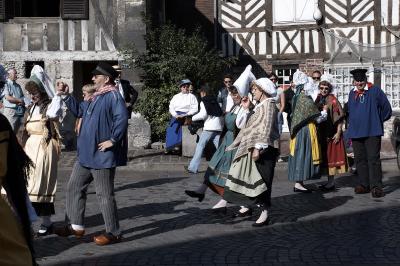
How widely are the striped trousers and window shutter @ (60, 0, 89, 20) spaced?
384 inches

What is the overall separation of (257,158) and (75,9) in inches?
384

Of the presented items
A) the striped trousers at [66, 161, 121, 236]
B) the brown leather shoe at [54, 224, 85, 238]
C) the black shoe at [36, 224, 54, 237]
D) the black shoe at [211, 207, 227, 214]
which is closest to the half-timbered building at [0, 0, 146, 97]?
the black shoe at [211, 207, 227, 214]

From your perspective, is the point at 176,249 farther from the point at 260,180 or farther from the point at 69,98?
the point at 69,98

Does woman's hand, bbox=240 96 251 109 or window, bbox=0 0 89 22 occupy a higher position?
window, bbox=0 0 89 22

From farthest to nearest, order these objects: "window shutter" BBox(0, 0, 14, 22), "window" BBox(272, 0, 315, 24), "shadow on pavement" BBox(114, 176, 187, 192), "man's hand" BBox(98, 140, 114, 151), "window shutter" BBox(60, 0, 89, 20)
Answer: "window" BBox(272, 0, 315, 24) → "window shutter" BBox(0, 0, 14, 22) → "window shutter" BBox(60, 0, 89, 20) → "shadow on pavement" BBox(114, 176, 187, 192) → "man's hand" BBox(98, 140, 114, 151)

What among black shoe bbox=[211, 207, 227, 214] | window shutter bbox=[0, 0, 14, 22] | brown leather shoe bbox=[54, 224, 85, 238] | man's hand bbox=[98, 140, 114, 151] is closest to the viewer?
man's hand bbox=[98, 140, 114, 151]

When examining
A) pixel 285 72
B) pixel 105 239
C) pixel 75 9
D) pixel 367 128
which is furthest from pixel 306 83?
pixel 285 72

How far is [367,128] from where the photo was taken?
9477 mm

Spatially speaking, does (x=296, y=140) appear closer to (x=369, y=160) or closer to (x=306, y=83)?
(x=306, y=83)

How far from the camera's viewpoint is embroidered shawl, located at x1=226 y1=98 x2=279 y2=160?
24.2 ft

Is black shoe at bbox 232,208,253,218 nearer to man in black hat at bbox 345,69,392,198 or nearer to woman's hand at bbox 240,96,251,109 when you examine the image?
woman's hand at bbox 240,96,251,109

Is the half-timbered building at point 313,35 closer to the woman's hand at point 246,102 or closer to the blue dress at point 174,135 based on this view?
the blue dress at point 174,135

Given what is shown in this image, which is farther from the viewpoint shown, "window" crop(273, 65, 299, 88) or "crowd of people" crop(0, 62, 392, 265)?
"window" crop(273, 65, 299, 88)

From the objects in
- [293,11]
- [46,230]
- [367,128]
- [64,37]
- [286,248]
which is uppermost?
[293,11]
